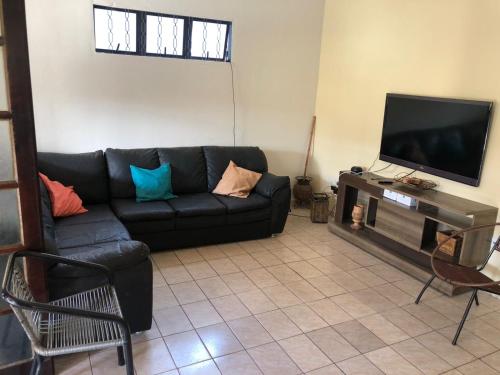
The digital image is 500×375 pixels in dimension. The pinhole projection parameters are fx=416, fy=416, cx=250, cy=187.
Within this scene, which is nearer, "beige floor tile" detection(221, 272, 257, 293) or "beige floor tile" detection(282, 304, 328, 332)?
"beige floor tile" detection(282, 304, 328, 332)

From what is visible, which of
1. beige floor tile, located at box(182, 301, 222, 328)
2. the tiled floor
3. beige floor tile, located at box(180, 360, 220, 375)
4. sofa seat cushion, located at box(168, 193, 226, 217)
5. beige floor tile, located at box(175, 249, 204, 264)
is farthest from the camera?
sofa seat cushion, located at box(168, 193, 226, 217)

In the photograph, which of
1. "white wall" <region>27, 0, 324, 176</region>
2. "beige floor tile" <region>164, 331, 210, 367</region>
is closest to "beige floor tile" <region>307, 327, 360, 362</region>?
"beige floor tile" <region>164, 331, 210, 367</region>

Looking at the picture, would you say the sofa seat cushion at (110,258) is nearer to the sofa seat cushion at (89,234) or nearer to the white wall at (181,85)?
the sofa seat cushion at (89,234)

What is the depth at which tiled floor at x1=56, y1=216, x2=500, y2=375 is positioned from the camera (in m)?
2.38

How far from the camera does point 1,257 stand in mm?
1938

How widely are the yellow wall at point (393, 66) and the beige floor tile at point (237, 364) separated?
7.44ft

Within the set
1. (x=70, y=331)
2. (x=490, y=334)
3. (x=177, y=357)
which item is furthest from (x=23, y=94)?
(x=490, y=334)

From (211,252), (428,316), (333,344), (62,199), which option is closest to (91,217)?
(62,199)

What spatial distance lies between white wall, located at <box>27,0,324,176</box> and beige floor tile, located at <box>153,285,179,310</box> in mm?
1759

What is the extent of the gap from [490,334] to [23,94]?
3.08 m

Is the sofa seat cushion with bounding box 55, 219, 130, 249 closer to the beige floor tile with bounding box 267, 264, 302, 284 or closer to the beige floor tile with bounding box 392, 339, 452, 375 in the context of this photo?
the beige floor tile with bounding box 267, 264, 302, 284

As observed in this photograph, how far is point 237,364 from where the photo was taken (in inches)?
92.6

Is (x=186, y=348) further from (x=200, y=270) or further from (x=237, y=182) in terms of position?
(x=237, y=182)

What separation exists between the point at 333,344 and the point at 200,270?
1315 millimetres
